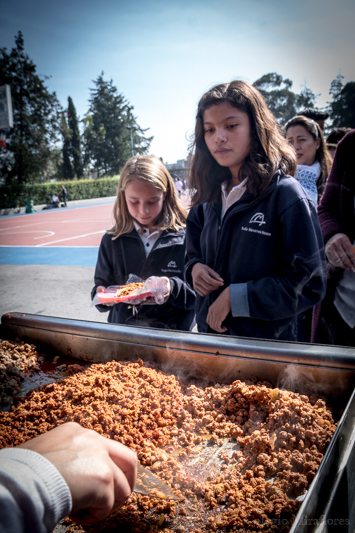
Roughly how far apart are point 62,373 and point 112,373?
257 mm

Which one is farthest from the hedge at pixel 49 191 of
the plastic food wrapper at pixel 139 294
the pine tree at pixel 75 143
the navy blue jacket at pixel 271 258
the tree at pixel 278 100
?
the navy blue jacket at pixel 271 258

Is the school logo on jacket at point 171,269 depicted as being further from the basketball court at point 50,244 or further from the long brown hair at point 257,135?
the basketball court at point 50,244

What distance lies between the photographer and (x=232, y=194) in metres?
1.47

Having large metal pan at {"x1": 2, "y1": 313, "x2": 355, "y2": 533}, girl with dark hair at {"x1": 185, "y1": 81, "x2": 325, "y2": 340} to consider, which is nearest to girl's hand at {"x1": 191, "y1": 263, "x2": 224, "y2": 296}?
girl with dark hair at {"x1": 185, "y1": 81, "x2": 325, "y2": 340}

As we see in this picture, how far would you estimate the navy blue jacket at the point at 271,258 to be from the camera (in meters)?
1.28

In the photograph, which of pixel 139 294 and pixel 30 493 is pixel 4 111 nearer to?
pixel 139 294

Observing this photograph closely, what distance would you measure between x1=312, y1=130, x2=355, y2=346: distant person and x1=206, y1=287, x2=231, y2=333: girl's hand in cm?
52

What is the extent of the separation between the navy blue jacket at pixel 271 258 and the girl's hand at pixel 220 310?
0.03m

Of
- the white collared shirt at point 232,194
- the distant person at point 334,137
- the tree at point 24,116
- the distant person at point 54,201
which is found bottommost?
the white collared shirt at point 232,194

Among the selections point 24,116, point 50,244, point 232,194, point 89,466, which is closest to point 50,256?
point 50,244

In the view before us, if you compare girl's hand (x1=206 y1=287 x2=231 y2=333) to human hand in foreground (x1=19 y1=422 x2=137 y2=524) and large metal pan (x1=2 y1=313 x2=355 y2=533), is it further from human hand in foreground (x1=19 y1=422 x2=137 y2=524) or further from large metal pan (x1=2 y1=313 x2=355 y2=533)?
human hand in foreground (x1=19 y1=422 x2=137 y2=524)

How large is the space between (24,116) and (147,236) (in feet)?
32.2

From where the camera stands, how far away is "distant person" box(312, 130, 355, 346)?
1.48 m

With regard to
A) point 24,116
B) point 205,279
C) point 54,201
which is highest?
point 24,116
